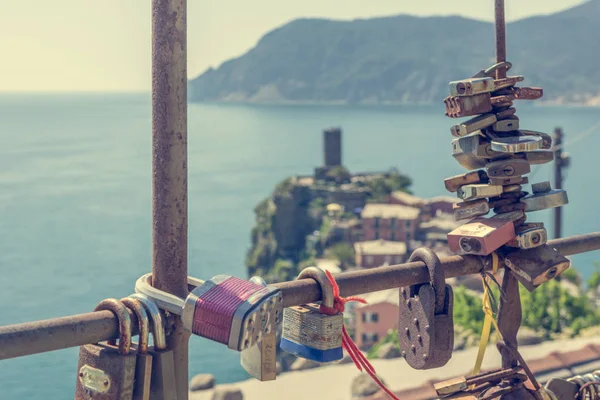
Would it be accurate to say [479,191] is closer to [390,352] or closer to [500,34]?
[500,34]

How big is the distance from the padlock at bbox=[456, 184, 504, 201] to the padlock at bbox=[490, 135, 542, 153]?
0.13m

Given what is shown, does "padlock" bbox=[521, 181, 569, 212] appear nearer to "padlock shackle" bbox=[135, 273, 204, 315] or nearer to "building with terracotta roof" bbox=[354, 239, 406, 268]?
"padlock shackle" bbox=[135, 273, 204, 315]

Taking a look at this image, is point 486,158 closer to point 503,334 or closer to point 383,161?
point 503,334

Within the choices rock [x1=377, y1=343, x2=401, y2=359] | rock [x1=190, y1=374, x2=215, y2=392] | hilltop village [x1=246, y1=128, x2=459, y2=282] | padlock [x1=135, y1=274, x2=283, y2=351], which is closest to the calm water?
hilltop village [x1=246, y1=128, x2=459, y2=282]

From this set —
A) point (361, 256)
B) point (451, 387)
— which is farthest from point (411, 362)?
point (361, 256)

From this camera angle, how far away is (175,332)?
2025 mm

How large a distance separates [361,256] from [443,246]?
6.24 m

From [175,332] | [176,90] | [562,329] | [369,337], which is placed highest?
[176,90]

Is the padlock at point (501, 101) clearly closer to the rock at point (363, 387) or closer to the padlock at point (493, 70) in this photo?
the padlock at point (493, 70)

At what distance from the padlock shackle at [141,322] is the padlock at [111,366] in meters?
0.03

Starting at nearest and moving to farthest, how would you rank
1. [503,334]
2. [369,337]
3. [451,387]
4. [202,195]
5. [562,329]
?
[451,387]
[503,334]
[562,329]
[369,337]
[202,195]

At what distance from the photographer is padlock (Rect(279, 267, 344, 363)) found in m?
2.19

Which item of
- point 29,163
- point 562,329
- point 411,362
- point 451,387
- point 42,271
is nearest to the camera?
point 411,362

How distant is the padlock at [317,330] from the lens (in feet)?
7.18
